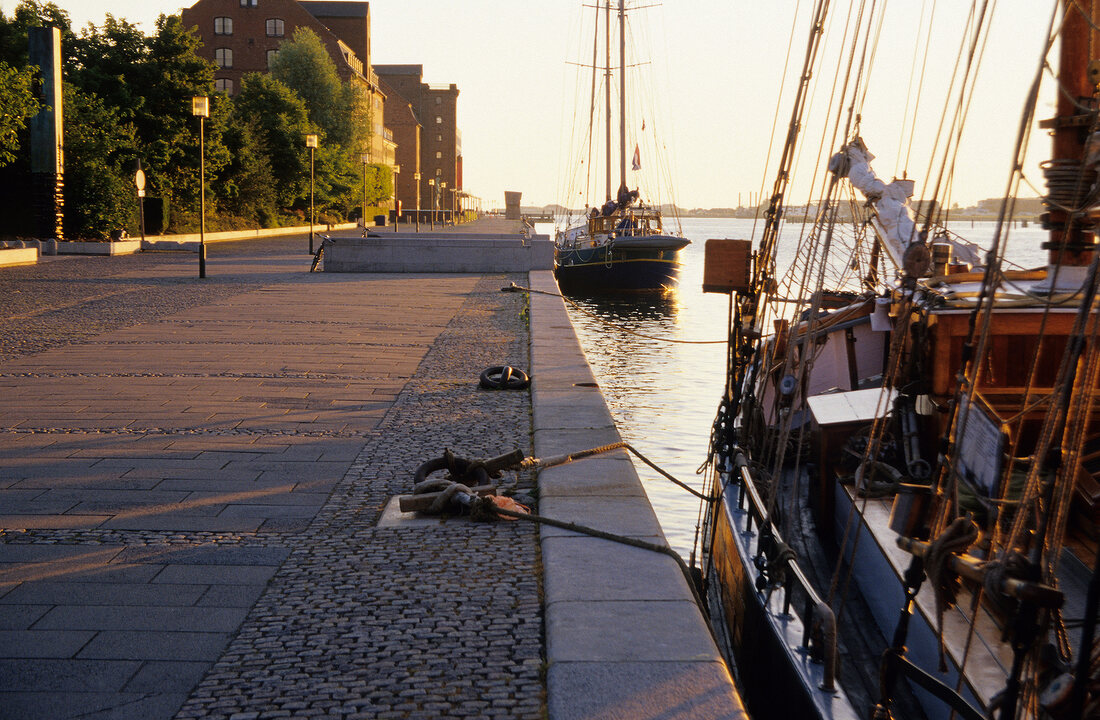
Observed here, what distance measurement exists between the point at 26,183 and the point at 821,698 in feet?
120

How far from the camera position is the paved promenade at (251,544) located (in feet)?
11.2

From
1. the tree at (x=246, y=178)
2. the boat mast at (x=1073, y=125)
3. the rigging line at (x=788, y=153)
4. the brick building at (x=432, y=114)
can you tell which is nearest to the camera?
the boat mast at (x=1073, y=125)

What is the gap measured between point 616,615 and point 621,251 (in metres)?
31.3

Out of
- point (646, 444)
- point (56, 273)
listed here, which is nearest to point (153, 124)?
point (56, 273)

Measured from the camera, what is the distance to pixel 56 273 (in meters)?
22.6

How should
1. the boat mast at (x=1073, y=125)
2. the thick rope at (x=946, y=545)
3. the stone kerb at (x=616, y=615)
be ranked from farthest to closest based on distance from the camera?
1. the boat mast at (x=1073, y=125)
2. the stone kerb at (x=616, y=615)
3. the thick rope at (x=946, y=545)

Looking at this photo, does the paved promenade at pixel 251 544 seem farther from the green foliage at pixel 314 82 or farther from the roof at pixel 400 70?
the roof at pixel 400 70

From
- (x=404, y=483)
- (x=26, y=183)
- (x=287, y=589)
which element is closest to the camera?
(x=287, y=589)

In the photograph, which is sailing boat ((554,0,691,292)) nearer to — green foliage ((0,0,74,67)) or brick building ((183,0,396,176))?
green foliage ((0,0,74,67))

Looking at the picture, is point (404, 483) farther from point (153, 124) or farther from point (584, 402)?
point (153, 124)

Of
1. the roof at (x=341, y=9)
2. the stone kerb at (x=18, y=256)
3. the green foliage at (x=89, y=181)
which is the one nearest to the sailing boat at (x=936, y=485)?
the stone kerb at (x=18, y=256)

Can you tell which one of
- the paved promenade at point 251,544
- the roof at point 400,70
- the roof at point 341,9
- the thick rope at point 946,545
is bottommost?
the paved promenade at point 251,544

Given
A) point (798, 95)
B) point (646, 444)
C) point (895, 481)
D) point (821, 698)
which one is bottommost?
point (646, 444)

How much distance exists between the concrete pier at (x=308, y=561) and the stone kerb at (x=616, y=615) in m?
0.01
